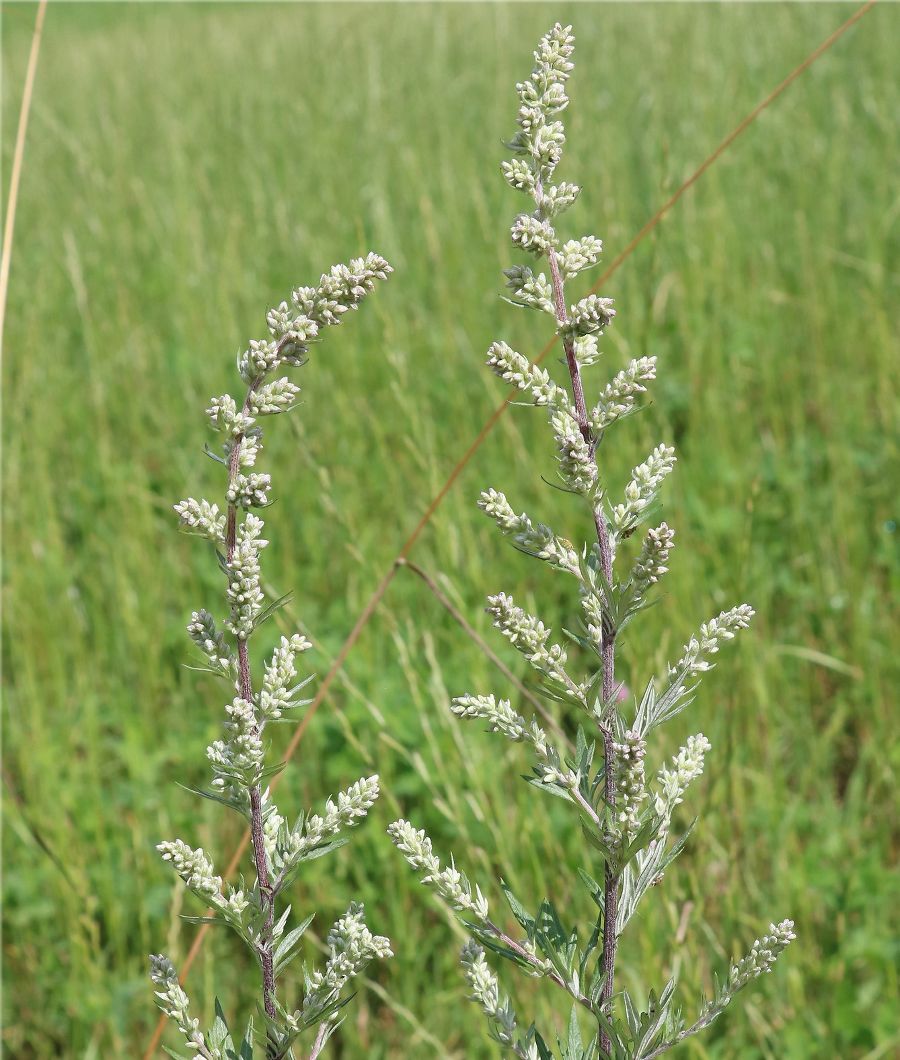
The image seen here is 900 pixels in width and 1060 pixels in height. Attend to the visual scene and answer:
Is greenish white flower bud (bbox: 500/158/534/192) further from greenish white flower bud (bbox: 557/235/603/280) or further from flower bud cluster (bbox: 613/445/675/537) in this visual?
flower bud cluster (bbox: 613/445/675/537)

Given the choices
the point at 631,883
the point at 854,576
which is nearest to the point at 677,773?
the point at 631,883

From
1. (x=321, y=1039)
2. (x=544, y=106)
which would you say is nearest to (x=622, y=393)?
(x=544, y=106)

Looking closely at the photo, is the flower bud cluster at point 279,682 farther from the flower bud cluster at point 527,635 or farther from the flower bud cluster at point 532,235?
the flower bud cluster at point 532,235

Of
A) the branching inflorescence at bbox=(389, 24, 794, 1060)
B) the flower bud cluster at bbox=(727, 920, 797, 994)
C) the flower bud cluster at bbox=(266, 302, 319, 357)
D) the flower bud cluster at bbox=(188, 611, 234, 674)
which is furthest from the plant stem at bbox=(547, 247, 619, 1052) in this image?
the flower bud cluster at bbox=(188, 611, 234, 674)

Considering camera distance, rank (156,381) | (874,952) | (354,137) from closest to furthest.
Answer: (874,952) < (156,381) < (354,137)

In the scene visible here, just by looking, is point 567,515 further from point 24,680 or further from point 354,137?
point 354,137

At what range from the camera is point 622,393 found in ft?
2.96

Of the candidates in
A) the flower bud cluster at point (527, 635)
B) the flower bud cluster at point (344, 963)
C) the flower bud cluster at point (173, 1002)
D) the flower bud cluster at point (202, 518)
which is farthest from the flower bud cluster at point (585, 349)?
the flower bud cluster at point (173, 1002)

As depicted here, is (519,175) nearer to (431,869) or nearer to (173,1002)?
(431,869)

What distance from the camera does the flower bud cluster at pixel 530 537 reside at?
88cm

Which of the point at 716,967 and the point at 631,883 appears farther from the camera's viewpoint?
the point at 716,967

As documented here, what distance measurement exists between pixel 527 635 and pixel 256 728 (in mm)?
230

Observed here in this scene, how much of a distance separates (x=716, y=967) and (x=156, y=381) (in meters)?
3.31

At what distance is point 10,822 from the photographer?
105 inches
